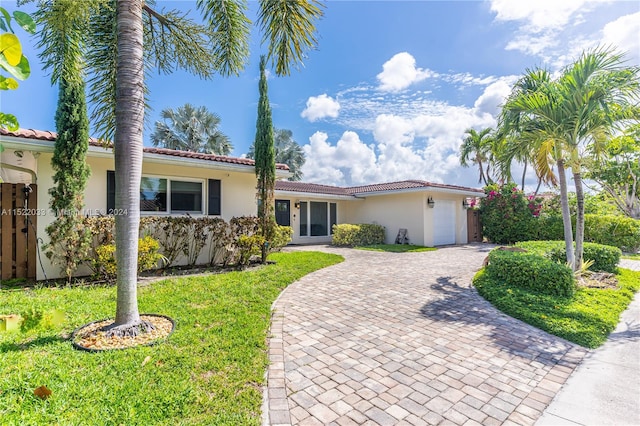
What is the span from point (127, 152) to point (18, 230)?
20.3ft

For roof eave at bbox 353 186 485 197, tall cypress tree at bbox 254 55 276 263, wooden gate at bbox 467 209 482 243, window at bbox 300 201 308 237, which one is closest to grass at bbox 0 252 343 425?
tall cypress tree at bbox 254 55 276 263

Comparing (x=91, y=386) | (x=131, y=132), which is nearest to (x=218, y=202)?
(x=131, y=132)

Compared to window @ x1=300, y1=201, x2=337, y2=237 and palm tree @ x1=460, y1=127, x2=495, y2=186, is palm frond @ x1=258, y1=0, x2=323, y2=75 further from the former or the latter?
palm tree @ x1=460, y1=127, x2=495, y2=186

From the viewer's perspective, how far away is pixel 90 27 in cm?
664

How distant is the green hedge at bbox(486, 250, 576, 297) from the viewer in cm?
633

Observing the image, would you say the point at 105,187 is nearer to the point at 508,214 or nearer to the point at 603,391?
the point at 603,391

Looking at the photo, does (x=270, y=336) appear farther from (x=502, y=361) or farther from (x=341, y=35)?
(x=341, y=35)

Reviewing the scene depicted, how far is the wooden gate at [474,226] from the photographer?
20.2 meters

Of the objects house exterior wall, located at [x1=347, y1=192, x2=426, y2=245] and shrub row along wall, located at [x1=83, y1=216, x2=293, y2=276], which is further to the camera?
house exterior wall, located at [x1=347, y1=192, x2=426, y2=245]

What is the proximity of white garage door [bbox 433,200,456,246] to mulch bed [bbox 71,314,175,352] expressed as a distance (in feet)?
53.0

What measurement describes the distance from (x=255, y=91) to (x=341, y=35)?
11.9 ft

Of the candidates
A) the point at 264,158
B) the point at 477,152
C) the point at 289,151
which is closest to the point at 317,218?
the point at 264,158

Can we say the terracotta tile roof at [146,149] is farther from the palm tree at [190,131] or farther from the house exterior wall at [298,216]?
the palm tree at [190,131]

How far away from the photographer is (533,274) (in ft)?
22.0
